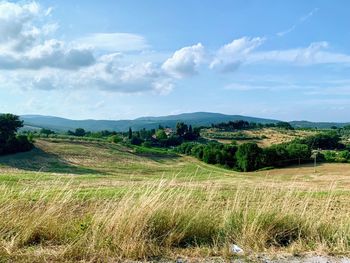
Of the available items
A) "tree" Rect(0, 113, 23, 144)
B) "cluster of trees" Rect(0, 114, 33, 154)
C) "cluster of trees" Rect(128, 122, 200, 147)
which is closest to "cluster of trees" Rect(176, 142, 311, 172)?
"cluster of trees" Rect(128, 122, 200, 147)

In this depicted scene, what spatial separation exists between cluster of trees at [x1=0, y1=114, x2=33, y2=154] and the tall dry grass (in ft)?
206

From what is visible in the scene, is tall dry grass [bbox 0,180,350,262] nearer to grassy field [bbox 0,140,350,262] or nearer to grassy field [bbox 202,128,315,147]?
grassy field [bbox 0,140,350,262]

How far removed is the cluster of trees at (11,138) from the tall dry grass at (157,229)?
6286 centimetres

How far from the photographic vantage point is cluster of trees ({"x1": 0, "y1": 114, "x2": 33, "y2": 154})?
6556cm

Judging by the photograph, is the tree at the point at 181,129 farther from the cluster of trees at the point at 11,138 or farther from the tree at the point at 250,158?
the cluster of trees at the point at 11,138

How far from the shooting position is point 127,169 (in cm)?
6469

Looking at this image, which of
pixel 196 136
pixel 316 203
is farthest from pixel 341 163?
pixel 316 203

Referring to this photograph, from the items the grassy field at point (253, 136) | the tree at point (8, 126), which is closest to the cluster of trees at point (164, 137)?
the grassy field at point (253, 136)

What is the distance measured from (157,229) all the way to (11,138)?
65770 millimetres

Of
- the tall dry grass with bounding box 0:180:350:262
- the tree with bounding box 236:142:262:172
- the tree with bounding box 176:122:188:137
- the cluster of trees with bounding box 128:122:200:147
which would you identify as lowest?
the tree with bounding box 236:142:262:172

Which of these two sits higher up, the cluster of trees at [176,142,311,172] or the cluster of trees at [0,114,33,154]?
the cluster of trees at [0,114,33,154]

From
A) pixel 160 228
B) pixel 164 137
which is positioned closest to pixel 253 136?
pixel 164 137

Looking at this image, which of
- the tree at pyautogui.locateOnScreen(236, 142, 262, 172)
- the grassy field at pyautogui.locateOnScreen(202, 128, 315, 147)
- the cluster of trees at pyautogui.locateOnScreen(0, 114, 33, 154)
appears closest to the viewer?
the cluster of trees at pyautogui.locateOnScreen(0, 114, 33, 154)

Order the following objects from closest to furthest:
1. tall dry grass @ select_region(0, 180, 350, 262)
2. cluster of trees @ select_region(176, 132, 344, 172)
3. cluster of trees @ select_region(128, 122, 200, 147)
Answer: tall dry grass @ select_region(0, 180, 350, 262), cluster of trees @ select_region(176, 132, 344, 172), cluster of trees @ select_region(128, 122, 200, 147)
